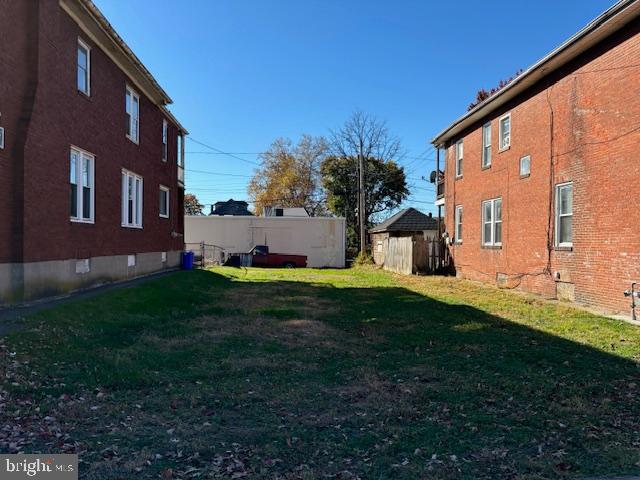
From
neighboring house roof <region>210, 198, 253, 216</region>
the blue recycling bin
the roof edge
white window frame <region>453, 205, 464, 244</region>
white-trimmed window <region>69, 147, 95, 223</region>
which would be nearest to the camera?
the roof edge

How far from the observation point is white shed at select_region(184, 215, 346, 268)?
33.7m

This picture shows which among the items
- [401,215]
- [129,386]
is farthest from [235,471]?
[401,215]

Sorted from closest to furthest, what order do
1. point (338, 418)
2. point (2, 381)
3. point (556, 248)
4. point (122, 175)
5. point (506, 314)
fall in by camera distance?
point (338, 418)
point (2, 381)
point (506, 314)
point (556, 248)
point (122, 175)

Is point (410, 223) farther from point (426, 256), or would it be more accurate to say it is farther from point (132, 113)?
point (132, 113)

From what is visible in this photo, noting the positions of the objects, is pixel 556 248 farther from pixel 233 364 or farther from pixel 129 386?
pixel 129 386

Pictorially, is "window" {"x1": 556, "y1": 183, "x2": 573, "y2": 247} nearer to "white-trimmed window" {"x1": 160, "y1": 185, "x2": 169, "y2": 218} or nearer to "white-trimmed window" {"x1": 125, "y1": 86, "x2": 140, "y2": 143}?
"white-trimmed window" {"x1": 125, "y1": 86, "x2": 140, "y2": 143}

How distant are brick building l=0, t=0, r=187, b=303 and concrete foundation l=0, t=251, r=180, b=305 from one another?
2 cm

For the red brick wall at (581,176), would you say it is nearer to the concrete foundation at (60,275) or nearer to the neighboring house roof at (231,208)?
the concrete foundation at (60,275)

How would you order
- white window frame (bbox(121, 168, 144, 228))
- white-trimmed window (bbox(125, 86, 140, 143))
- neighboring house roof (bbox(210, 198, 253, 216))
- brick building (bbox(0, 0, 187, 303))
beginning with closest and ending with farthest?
brick building (bbox(0, 0, 187, 303)) < white window frame (bbox(121, 168, 144, 228)) < white-trimmed window (bbox(125, 86, 140, 143)) < neighboring house roof (bbox(210, 198, 253, 216))

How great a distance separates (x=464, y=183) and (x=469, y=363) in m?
14.5

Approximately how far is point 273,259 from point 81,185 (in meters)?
19.1

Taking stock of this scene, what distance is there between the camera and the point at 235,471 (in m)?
3.51

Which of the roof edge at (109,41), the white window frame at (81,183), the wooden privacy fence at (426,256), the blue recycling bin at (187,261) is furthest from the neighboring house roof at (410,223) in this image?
the white window frame at (81,183)

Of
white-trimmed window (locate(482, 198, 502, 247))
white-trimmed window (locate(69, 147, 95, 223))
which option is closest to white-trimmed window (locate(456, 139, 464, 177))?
white-trimmed window (locate(482, 198, 502, 247))
